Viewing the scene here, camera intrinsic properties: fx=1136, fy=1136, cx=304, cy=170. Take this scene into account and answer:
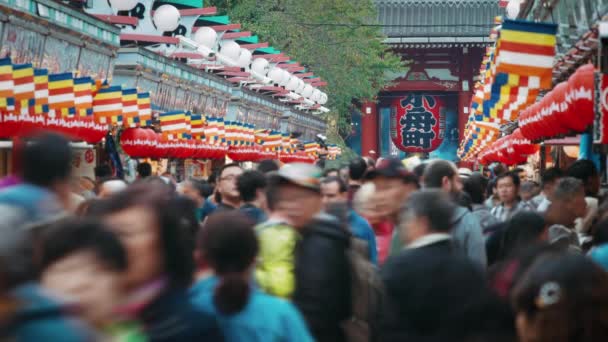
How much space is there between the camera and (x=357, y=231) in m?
7.28

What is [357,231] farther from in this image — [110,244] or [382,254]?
[110,244]

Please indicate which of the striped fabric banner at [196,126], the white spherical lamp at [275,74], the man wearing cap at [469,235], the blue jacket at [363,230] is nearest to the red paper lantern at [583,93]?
the man wearing cap at [469,235]

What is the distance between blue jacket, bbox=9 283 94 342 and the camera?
279 cm

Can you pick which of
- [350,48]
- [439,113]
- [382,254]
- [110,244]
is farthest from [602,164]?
[439,113]

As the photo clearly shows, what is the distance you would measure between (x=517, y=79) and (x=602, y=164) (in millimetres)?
3625

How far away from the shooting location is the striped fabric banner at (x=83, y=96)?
52.0 feet

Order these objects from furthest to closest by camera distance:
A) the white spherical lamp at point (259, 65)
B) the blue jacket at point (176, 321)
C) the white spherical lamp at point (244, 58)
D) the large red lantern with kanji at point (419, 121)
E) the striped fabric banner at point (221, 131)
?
the large red lantern with kanji at point (419, 121) → the white spherical lamp at point (259, 65) → the white spherical lamp at point (244, 58) → the striped fabric banner at point (221, 131) → the blue jacket at point (176, 321)

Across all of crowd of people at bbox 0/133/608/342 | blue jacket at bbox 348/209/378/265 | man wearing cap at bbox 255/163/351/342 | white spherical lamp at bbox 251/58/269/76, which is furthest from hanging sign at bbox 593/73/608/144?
white spherical lamp at bbox 251/58/269/76

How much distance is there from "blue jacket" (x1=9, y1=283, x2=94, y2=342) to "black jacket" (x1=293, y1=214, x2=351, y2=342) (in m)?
2.55

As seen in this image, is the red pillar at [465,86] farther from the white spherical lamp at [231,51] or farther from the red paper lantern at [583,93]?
the red paper lantern at [583,93]

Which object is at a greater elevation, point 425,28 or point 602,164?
point 425,28

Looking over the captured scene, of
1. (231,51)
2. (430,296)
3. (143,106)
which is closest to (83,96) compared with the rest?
(143,106)

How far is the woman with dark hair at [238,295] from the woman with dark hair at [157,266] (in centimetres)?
19

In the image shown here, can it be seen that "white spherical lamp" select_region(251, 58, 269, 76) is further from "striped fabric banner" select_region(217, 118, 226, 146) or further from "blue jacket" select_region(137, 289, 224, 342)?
"blue jacket" select_region(137, 289, 224, 342)
